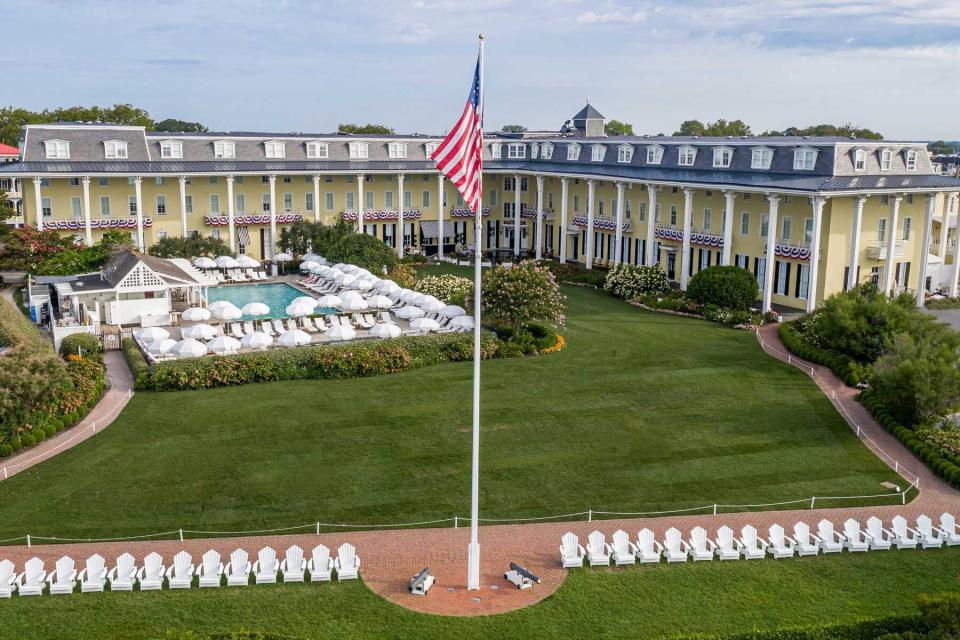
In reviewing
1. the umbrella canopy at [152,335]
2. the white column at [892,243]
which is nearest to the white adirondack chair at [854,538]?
the umbrella canopy at [152,335]

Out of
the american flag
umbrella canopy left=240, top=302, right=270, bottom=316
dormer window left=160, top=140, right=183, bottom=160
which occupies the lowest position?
umbrella canopy left=240, top=302, right=270, bottom=316

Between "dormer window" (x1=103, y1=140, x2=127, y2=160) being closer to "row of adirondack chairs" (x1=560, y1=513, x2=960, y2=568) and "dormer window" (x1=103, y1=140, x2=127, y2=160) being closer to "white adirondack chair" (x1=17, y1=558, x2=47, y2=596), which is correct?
"white adirondack chair" (x1=17, y1=558, x2=47, y2=596)

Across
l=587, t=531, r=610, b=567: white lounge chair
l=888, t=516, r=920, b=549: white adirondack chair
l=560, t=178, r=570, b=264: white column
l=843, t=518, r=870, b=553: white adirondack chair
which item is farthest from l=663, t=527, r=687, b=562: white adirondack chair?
l=560, t=178, r=570, b=264: white column

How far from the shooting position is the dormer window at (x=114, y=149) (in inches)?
2422

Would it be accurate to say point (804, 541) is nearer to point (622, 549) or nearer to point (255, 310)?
point (622, 549)

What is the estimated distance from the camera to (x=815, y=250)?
48969 millimetres

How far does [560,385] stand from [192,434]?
50.2 feet

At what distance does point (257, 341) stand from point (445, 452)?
1500cm

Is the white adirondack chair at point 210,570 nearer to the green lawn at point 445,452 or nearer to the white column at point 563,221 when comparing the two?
the green lawn at point 445,452

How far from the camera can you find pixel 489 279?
4375 cm

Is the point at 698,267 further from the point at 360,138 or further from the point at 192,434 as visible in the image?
the point at 192,434

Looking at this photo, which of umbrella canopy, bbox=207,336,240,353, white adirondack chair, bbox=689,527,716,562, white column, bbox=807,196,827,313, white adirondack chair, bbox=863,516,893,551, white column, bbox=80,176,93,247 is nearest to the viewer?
white adirondack chair, bbox=689,527,716,562

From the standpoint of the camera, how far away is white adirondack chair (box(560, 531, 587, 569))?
22125mm

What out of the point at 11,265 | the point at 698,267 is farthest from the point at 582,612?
the point at 11,265
